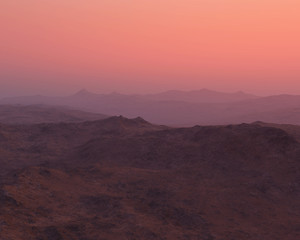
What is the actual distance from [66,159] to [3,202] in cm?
1371

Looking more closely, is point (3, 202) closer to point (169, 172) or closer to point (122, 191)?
point (122, 191)

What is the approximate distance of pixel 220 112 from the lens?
116 m

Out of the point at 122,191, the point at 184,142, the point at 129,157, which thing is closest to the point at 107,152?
the point at 129,157

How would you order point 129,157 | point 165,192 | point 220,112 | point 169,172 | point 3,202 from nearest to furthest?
point 3,202, point 165,192, point 169,172, point 129,157, point 220,112

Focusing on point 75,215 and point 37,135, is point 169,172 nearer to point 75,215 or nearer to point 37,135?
point 75,215

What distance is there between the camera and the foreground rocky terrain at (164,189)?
38.1ft

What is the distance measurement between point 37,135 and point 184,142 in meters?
19.3

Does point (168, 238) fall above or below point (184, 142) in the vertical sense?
below

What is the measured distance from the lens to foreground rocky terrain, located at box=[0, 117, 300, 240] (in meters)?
11.6

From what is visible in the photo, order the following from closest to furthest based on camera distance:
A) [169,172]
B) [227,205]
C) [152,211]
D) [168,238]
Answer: [168,238], [152,211], [227,205], [169,172]

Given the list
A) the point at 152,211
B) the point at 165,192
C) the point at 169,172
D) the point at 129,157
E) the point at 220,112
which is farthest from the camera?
the point at 220,112

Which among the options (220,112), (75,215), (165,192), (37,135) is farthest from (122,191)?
(220,112)

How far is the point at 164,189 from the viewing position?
16453 mm

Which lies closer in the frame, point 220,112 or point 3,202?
point 3,202
